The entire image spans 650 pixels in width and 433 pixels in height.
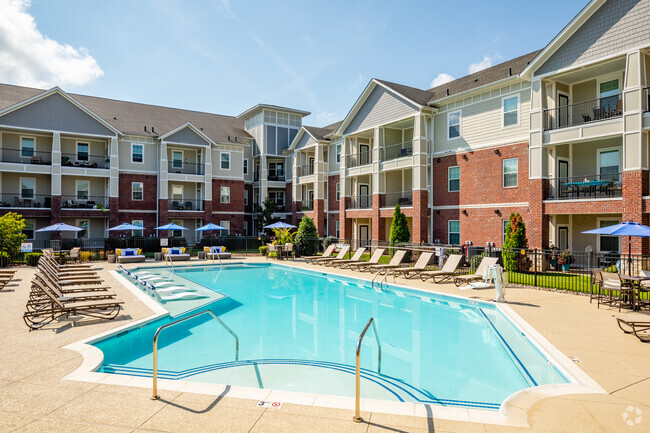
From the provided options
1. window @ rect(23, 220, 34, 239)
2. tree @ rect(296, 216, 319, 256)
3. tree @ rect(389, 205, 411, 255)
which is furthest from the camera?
window @ rect(23, 220, 34, 239)

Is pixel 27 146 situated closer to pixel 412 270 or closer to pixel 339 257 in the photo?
pixel 339 257

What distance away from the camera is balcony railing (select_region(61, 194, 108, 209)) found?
31423 millimetres

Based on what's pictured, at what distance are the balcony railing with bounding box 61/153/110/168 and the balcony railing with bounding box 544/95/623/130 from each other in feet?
107

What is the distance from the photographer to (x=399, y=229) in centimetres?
2544

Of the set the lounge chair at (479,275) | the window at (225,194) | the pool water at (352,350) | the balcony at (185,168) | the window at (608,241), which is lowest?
the pool water at (352,350)

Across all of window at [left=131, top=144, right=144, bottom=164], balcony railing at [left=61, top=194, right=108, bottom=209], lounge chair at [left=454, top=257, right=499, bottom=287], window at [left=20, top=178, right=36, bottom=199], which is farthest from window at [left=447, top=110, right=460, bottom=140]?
window at [left=20, top=178, right=36, bottom=199]

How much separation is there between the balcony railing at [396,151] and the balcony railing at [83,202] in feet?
75.0

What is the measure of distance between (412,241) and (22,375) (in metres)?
22.4

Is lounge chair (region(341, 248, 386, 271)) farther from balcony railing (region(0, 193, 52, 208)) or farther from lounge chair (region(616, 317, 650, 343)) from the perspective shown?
balcony railing (region(0, 193, 52, 208))

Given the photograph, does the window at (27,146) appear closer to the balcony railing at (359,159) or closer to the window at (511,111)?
the balcony railing at (359,159)

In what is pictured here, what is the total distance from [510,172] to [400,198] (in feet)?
27.3

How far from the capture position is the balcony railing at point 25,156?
99.1 feet

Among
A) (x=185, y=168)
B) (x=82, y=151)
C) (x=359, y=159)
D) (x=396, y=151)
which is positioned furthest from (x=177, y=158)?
(x=396, y=151)

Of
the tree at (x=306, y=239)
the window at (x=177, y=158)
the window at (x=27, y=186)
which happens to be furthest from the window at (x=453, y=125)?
the window at (x=27, y=186)
